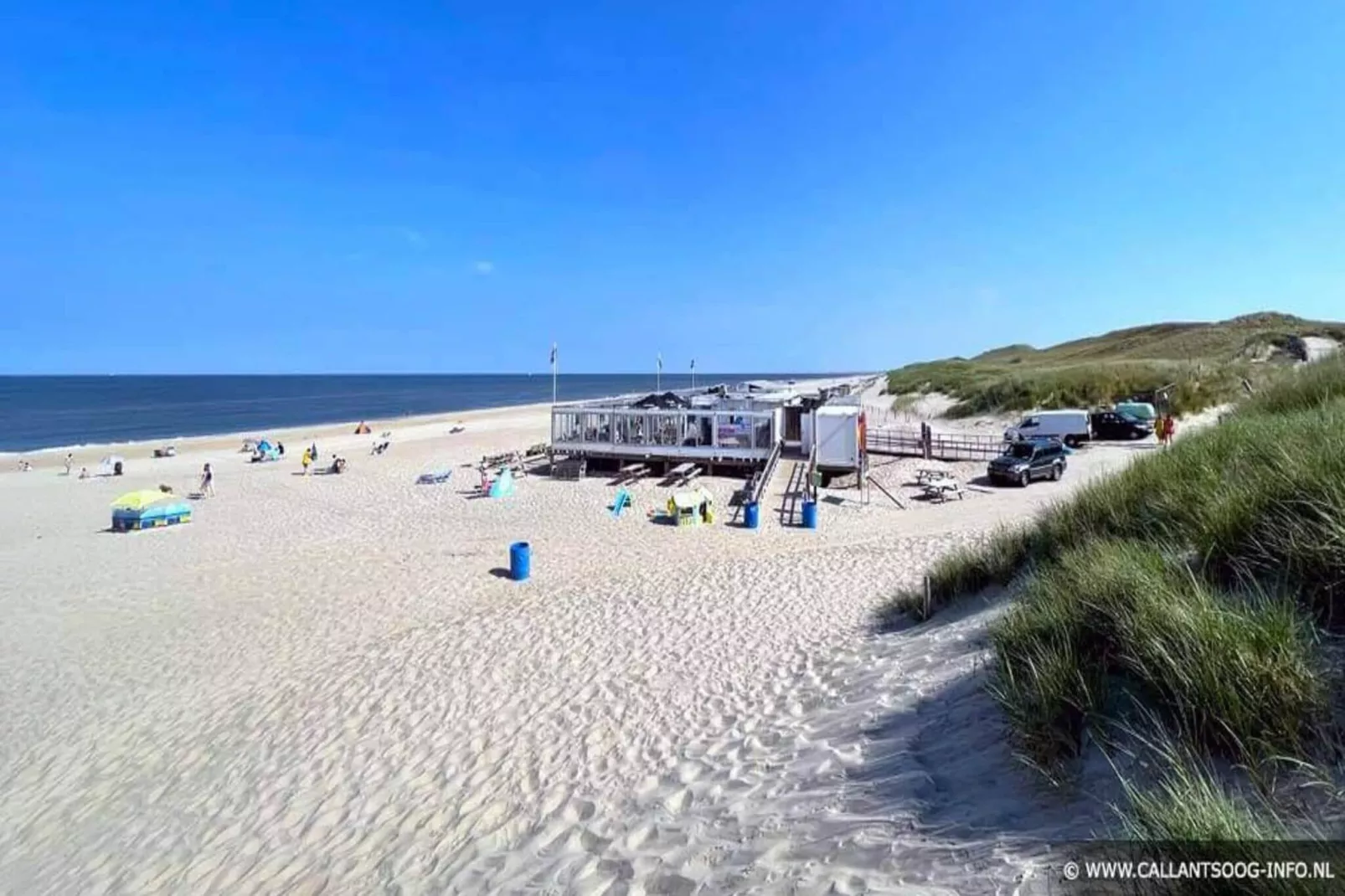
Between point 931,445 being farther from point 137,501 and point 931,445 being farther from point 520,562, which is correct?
point 137,501

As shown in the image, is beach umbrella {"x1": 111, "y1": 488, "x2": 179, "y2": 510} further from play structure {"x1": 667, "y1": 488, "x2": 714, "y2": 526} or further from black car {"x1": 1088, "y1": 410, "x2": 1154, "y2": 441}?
black car {"x1": 1088, "y1": 410, "x2": 1154, "y2": 441}

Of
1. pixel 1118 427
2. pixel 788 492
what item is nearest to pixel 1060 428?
pixel 1118 427

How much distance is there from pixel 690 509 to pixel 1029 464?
11739 mm

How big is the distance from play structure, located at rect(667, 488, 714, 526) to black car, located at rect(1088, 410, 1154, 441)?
20.1 metres

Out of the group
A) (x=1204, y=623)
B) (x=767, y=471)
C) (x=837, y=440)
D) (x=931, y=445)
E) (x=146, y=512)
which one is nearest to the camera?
(x=1204, y=623)

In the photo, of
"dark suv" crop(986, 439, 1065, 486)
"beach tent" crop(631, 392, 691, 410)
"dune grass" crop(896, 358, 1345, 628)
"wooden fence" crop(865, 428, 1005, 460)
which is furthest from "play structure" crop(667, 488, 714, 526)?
"beach tent" crop(631, 392, 691, 410)

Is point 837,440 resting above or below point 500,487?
above

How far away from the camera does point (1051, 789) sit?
332cm

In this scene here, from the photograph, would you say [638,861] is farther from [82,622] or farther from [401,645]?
[82,622]

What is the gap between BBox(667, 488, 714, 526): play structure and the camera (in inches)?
702

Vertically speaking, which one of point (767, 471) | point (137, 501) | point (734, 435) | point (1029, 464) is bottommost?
point (137, 501)

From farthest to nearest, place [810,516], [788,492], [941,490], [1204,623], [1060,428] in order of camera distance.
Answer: [1060,428] → [788,492] → [941,490] → [810,516] → [1204,623]

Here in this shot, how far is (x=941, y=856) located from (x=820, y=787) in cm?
115

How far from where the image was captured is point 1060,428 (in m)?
27.4
